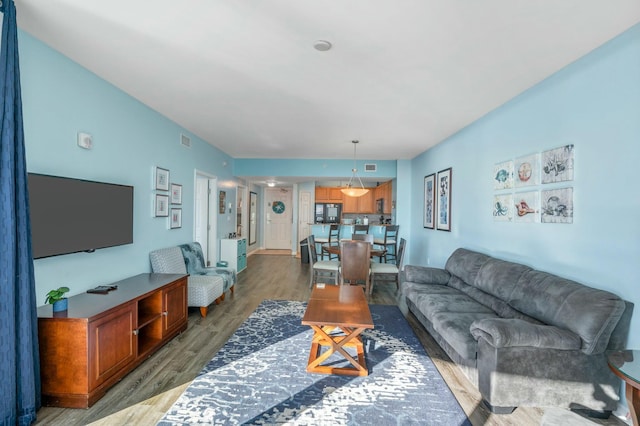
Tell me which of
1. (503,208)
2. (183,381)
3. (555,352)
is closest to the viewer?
(555,352)

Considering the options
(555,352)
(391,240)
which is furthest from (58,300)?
(391,240)

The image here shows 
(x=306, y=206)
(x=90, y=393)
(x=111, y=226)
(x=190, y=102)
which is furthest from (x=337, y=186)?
(x=90, y=393)

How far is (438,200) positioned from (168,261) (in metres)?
4.25

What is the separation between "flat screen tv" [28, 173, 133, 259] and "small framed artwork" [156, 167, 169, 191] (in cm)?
68

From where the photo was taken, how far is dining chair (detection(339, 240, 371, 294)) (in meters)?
4.91

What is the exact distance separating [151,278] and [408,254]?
5.15 meters

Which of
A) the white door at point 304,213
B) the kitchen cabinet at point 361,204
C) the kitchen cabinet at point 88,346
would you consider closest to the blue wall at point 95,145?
the kitchen cabinet at point 88,346

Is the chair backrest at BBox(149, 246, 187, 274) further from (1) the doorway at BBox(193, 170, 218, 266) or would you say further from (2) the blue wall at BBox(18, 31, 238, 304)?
(1) the doorway at BBox(193, 170, 218, 266)

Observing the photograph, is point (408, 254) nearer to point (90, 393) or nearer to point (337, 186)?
point (337, 186)

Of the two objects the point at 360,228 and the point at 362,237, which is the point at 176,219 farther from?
the point at 360,228

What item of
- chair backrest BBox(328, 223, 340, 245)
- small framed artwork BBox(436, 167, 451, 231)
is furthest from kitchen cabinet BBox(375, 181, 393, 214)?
small framed artwork BBox(436, 167, 451, 231)

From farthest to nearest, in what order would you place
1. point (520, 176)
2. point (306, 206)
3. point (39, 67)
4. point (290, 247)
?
point (290, 247), point (306, 206), point (520, 176), point (39, 67)

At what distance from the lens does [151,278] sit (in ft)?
11.0

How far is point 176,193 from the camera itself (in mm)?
4418
